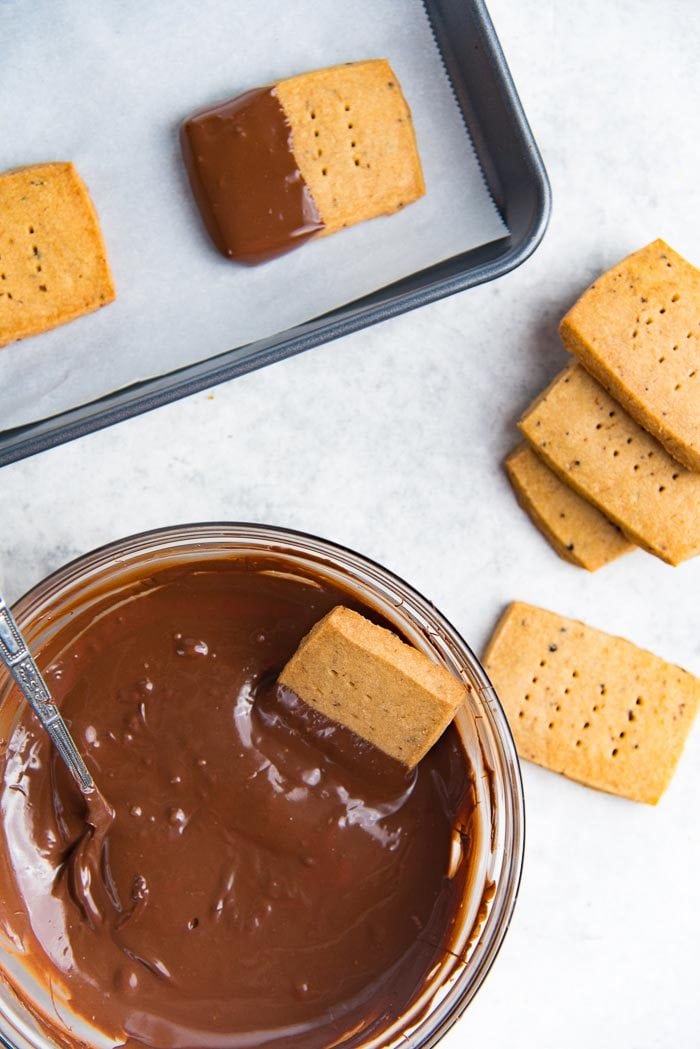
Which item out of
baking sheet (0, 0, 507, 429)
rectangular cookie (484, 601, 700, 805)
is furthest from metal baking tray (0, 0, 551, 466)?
rectangular cookie (484, 601, 700, 805)

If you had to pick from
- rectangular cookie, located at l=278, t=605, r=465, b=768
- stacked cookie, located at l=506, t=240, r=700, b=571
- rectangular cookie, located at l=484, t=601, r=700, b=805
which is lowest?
rectangular cookie, located at l=484, t=601, r=700, b=805

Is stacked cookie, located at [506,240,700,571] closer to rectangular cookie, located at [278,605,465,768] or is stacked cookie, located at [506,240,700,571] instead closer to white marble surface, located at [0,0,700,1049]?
white marble surface, located at [0,0,700,1049]

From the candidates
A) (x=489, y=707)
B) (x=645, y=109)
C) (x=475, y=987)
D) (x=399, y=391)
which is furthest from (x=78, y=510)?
(x=645, y=109)

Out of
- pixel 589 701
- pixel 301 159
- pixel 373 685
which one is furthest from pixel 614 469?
pixel 301 159

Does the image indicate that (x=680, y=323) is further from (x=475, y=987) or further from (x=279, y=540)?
(x=475, y=987)

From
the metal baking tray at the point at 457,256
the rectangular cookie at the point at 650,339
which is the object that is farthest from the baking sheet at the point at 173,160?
the rectangular cookie at the point at 650,339

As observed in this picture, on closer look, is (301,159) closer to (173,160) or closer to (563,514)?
(173,160)
